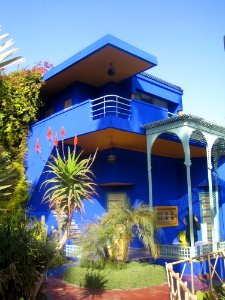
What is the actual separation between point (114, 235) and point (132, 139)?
4191 millimetres

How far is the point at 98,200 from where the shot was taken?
13.9 meters

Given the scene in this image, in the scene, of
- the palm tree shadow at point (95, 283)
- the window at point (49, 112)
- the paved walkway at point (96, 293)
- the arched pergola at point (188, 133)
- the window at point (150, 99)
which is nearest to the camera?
the paved walkway at point (96, 293)

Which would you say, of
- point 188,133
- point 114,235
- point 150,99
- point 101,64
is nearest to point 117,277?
point 114,235

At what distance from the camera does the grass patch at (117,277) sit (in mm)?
9148

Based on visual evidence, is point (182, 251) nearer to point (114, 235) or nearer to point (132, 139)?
point (114, 235)

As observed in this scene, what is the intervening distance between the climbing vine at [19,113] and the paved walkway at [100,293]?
5.09 meters

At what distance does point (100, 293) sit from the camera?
8.83 meters

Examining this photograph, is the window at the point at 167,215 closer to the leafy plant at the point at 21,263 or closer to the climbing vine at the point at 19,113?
the climbing vine at the point at 19,113

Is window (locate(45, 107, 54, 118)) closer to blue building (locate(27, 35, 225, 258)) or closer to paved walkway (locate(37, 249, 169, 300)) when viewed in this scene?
blue building (locate(27, 35, 225, 258))

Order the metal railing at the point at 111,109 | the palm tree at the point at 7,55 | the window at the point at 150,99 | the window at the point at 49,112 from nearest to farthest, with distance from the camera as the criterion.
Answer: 1. the palm tree at the point at 7,55
2. the metal railing at the point at 111,109
3. the window at the point at 150,99
4. the window at the point at 49,112

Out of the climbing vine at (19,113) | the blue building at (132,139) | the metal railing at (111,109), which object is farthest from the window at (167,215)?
the climbing vine at (19,113)

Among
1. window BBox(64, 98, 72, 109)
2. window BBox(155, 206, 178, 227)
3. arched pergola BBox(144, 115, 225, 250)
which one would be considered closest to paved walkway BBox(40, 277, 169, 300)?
arched pergola BBox(144, 115, 225, 250)

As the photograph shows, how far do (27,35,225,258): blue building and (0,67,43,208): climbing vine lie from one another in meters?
0.42

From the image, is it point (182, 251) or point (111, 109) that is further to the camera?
point (111, 109)
